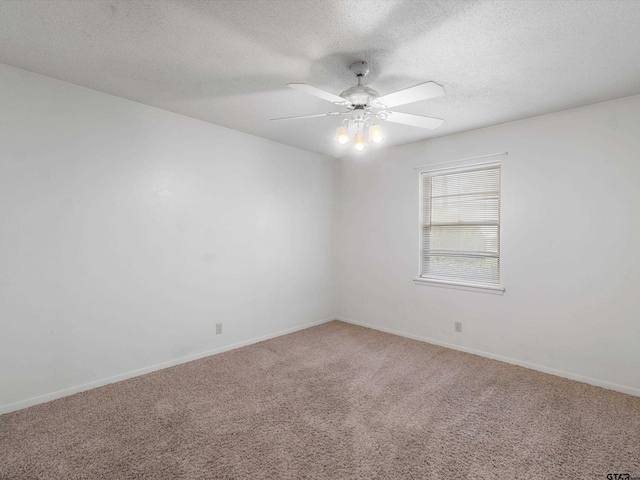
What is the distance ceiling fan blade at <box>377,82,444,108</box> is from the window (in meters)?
1.90

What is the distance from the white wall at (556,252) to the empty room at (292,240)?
0.06 ft

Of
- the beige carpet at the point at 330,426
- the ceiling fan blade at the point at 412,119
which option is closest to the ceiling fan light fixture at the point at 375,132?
the ceiling fan blade at the point at 412,119

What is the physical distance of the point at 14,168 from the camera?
2.33 meters

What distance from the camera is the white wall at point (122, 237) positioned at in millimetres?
2367

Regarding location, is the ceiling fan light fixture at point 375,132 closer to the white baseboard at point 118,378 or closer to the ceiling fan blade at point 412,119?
the ceiling fan blade at point 412,119

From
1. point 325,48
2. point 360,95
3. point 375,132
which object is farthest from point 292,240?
point 325,48

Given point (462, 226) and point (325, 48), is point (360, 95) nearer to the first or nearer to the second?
point (325, 48)

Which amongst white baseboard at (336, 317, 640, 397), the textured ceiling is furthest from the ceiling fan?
white baseboard at (336, 317, 640, 397)

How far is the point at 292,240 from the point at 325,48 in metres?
2.64

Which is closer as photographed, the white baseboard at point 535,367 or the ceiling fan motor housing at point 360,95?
the ceiling fan motor housing at point 360,95

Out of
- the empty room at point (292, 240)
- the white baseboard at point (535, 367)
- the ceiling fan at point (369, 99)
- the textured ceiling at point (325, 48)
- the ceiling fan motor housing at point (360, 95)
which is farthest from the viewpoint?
the white baseboard at point (535, 367)

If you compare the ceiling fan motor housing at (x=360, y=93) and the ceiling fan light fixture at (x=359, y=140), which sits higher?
the ceiling fan motor housing at (x=360, y=93)

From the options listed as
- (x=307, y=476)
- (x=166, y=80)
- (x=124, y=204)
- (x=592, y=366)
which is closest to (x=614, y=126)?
(x=592, y=366)

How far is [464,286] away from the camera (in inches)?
142
